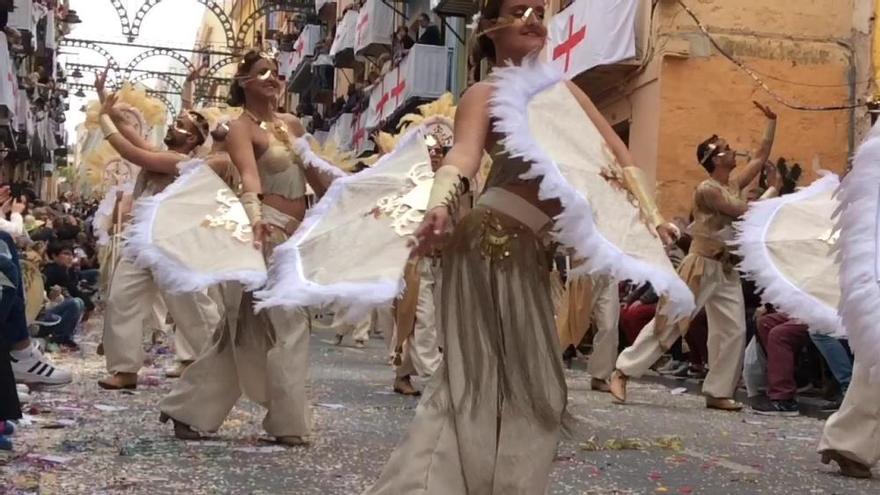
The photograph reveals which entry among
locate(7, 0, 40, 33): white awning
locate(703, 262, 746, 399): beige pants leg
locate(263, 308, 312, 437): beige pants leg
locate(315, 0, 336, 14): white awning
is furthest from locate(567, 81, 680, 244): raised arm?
locate(315, 0, 336, 14): white awning

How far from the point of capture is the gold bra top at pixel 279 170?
6531mm

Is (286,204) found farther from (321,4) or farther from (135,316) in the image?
(321,4)

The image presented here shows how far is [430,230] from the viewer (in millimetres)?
3525

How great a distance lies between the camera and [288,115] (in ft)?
22.3

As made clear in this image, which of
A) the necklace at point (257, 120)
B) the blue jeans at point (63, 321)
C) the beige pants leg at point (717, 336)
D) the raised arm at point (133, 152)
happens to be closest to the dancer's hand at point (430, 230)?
the necklace at point (257, 120)

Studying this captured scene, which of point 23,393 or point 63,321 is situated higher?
point 23,393

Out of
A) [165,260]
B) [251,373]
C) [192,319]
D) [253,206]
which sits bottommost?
[192,319]

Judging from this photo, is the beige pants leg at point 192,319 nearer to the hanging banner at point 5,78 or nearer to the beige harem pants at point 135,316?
the beige harem pants at point 135,316

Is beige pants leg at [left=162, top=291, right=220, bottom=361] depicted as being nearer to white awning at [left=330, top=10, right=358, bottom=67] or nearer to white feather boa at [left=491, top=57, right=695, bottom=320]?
white feather boa at [left=491, top=57, right=695, bottom=320]

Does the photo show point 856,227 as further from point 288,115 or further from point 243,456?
point 288,115

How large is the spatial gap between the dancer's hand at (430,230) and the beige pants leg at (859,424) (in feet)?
10.0

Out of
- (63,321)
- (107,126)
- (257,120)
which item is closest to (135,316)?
(107,126)

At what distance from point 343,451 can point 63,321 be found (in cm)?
695

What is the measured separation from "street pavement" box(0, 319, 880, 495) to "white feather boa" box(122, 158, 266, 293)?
0.74 m
